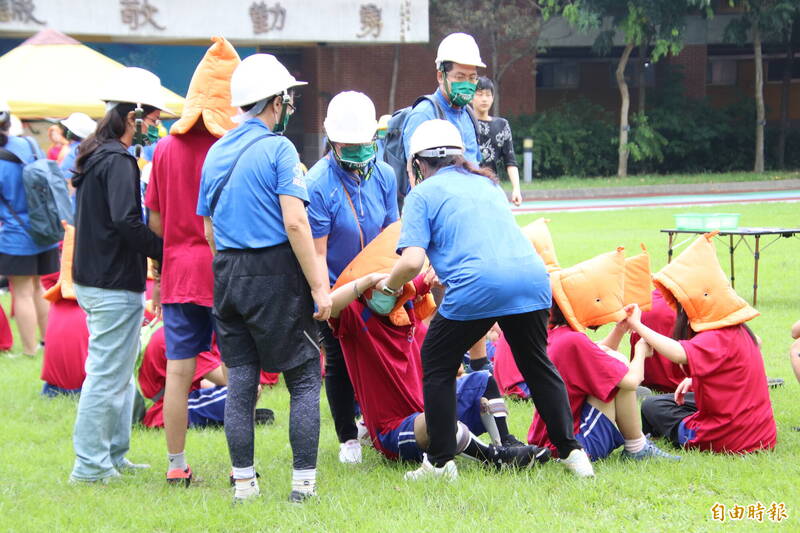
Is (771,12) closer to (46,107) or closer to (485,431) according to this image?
(46,107)

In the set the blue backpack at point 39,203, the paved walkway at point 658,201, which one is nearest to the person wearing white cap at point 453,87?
the blue backpack at point 39,203

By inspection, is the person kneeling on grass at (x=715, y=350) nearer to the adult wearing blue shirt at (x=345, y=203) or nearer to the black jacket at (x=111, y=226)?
the adult wearing blue shirt at (x=345, y=203)

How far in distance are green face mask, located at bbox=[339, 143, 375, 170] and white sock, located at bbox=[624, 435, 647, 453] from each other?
2026mm

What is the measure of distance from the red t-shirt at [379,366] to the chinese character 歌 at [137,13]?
69.9ft

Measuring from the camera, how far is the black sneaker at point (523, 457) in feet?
16.4

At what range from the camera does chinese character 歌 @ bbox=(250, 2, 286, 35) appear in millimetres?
26391

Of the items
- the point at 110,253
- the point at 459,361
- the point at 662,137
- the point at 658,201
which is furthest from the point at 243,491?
the point at 662,137

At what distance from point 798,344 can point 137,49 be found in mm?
23593

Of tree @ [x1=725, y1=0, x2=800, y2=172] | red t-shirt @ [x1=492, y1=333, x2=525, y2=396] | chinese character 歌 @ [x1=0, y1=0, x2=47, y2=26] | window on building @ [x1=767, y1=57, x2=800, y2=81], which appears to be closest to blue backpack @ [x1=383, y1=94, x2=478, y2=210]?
red t-shirt @ [x1=492, y1=333, x2=525, y2=396]

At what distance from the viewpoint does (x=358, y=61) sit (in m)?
32.5

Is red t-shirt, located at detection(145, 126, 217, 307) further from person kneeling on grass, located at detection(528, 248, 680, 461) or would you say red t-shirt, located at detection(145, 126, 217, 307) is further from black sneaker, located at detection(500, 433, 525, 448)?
person kneeling on grass, located at detection(528, 248, 680, 461)

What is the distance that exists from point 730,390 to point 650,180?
24908 millimetres

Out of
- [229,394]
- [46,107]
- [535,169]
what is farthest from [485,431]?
[535,169]

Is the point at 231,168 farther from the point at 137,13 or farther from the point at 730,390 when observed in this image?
the point at 137,13
